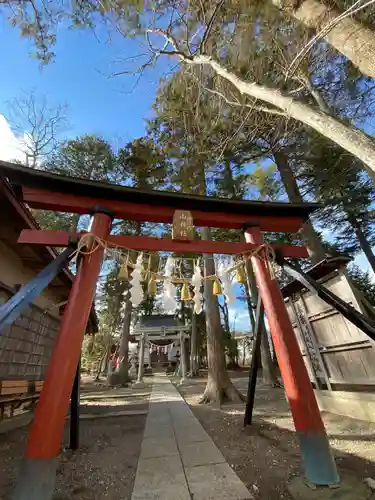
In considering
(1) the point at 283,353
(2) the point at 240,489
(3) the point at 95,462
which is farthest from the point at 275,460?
(3) the point at 95,462

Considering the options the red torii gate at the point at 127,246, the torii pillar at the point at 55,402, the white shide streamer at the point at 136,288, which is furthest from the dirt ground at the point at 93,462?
the white shide streamer at the point at 136,288

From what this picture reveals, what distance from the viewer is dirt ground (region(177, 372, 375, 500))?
9.13 feet

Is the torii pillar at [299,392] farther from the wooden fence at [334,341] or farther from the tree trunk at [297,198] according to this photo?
the tree trunk at [297,198]

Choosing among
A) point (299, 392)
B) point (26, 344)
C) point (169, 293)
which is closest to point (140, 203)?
point (169, 293)

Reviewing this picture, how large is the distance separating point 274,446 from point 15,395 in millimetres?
5129

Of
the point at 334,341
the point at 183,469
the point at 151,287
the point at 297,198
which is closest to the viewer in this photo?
the point at 183,469

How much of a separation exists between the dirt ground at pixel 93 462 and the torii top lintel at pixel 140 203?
10.6 ft

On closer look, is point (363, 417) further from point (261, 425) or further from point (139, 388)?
point (139, 388)

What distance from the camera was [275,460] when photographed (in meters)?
3.26

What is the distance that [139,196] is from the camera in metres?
3.73

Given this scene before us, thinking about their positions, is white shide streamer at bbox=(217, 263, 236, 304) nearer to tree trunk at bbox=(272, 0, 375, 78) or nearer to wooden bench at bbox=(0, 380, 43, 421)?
tree trunk at bbox=(272, 0, 375, 78)

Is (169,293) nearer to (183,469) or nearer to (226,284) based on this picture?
(226,284)

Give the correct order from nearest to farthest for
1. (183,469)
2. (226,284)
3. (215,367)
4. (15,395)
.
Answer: (183,469)
(226,284)
(15,395)
(215,367)

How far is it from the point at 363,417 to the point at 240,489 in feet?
11.4
